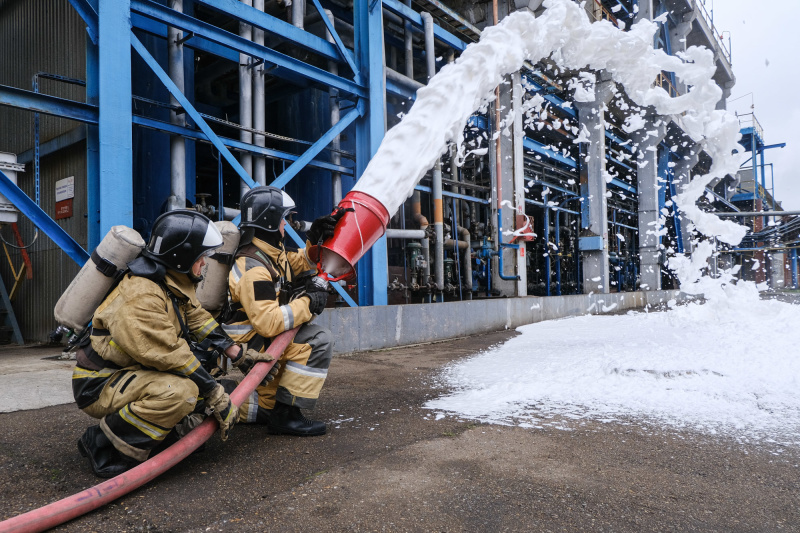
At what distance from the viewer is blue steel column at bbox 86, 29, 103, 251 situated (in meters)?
4.75

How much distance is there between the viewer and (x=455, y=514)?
6.30 feet

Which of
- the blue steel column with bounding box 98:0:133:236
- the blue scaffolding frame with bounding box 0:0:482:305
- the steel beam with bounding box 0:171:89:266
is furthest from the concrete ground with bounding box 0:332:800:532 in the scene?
the blue scaffolding frame with bounding box 0:0:482:305

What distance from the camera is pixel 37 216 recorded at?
4340mm

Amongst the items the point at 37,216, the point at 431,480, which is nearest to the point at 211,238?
the point at 431,480

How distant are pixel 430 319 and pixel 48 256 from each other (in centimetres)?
479

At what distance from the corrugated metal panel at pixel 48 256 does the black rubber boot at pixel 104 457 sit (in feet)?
13.5

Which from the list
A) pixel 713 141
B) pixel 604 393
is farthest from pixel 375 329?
pixel 713 141

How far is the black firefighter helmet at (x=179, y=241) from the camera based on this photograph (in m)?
2.32

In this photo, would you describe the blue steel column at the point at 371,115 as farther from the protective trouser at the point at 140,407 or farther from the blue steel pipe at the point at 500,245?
the protective trouser at the point at 140,407

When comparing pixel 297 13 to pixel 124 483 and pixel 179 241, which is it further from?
pixel 124 483

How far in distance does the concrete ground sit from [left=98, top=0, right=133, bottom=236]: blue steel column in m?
1.97

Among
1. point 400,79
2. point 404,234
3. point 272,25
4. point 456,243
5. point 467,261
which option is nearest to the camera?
point 272,25

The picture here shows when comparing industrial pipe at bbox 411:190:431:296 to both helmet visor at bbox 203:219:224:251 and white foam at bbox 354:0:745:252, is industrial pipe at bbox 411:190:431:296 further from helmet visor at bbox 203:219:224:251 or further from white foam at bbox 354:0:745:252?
helmet visor at bbox 203:219:224:251

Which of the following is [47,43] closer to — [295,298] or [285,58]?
[285,58]
